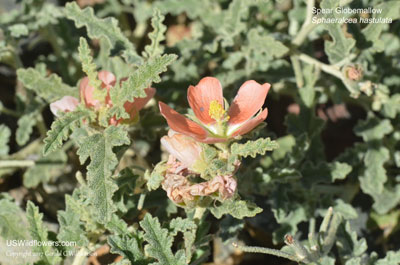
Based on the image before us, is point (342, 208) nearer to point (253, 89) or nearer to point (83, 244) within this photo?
point (253, 89)

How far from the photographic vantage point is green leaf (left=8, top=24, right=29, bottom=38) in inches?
122

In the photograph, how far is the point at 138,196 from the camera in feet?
9.00

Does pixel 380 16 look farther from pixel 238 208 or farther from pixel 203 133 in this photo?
pixel 238 208

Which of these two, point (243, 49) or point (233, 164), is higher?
point (243, 49)

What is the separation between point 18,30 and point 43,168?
77 cm

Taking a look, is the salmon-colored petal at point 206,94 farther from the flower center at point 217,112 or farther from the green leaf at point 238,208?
the green leaf at point 238,208

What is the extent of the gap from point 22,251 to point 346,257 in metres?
1.58

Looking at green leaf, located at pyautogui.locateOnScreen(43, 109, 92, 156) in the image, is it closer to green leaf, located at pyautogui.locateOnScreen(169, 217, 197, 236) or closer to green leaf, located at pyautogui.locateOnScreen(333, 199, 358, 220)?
green leaf, located at pyautogui.locateOnScreen(169, 217, 197, 236)

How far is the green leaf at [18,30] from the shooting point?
310cm

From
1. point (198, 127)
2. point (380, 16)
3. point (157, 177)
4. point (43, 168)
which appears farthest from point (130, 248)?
point (380, 16)

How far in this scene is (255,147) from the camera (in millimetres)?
2180

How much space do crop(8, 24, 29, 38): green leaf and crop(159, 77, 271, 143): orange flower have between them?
1.18 meters

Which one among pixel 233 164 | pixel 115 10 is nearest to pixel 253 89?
pixel 233 164

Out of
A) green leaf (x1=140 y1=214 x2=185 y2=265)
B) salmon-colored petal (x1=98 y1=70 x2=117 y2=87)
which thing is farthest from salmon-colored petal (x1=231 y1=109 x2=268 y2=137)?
salmon-colored petal (x1=98 y1=70 x2=117 y2=87)
